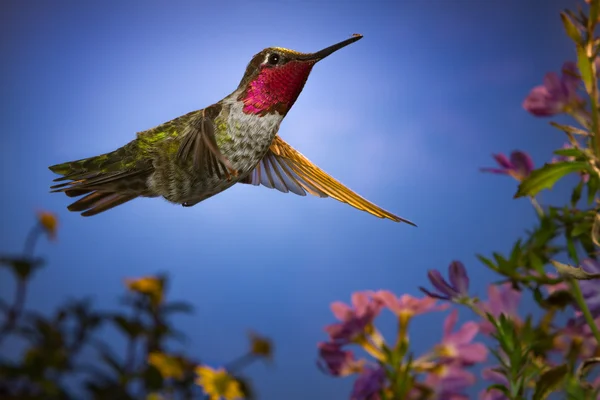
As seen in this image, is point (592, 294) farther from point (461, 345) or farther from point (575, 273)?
point (461, 345)

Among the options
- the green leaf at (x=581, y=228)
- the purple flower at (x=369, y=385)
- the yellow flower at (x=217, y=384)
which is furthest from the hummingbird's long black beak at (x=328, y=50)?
the yellow flower at (x=217, y=384)

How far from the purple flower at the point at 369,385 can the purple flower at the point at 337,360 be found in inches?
2.3

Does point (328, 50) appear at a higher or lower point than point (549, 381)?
higher

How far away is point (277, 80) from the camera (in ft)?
1.83

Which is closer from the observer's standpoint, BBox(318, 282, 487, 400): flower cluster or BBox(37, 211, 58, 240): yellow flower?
BBox(318, 282, 487, 400): flower cluster

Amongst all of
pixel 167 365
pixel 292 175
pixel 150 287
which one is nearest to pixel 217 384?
pixel 167 365

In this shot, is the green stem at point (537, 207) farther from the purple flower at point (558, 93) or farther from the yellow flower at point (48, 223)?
the yellow flower at point (48, 223)

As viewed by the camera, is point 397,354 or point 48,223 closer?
point 397,354

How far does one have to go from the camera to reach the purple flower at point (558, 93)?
2.26 ft

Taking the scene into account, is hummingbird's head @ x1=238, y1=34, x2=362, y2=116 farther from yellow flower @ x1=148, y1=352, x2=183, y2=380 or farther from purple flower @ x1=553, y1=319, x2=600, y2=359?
yellow flower @ x1=148, y1=352, x2=183, y2=380

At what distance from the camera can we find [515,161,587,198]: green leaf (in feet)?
2.02

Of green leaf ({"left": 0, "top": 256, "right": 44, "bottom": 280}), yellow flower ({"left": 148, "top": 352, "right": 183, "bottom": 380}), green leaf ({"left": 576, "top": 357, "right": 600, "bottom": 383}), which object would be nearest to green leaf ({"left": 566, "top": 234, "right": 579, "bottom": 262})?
green leaf ({"left": 576, "top": 357, "right": 600, "bottom": 383})

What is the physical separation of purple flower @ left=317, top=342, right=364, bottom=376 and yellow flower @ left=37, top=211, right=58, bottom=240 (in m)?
1.32

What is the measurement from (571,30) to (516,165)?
0.34 metres
